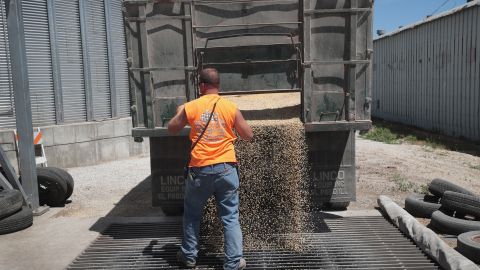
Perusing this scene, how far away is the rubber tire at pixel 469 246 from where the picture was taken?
4348 millimetres

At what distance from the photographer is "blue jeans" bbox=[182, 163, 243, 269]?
4125 mm

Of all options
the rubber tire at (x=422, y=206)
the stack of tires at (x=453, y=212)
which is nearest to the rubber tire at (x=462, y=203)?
the stack of tires at (x=453, y=212)

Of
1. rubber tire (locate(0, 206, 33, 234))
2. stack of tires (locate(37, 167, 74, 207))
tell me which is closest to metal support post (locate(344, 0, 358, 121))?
rubber tire (locate(0, 206, 33, 234))

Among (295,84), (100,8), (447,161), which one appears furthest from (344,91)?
(100,8)

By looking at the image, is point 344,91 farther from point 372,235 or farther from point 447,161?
point 447,161

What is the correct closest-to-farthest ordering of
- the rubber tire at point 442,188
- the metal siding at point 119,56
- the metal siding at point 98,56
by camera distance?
the rubber tire at point 442,188 < the metal siding at point 98,56 < the metal siding at point 119,56

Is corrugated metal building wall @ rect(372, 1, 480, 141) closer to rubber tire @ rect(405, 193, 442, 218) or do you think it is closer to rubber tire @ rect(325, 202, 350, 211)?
rubber tire @ rect(405, 193, 442, 218)

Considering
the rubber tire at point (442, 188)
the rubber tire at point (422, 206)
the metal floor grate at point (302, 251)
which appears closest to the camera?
the metal floor grate at point (302, 251)

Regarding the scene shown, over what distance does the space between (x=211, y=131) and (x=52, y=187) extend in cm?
406

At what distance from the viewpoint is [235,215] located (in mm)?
4223

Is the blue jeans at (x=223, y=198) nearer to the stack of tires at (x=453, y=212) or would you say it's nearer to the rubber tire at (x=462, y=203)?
the stack of tires at (x=453, y=212)

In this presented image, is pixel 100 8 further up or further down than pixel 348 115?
further up

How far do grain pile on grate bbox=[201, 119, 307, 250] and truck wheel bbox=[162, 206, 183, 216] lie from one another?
833 mm

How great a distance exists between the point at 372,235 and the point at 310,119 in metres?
1.55
